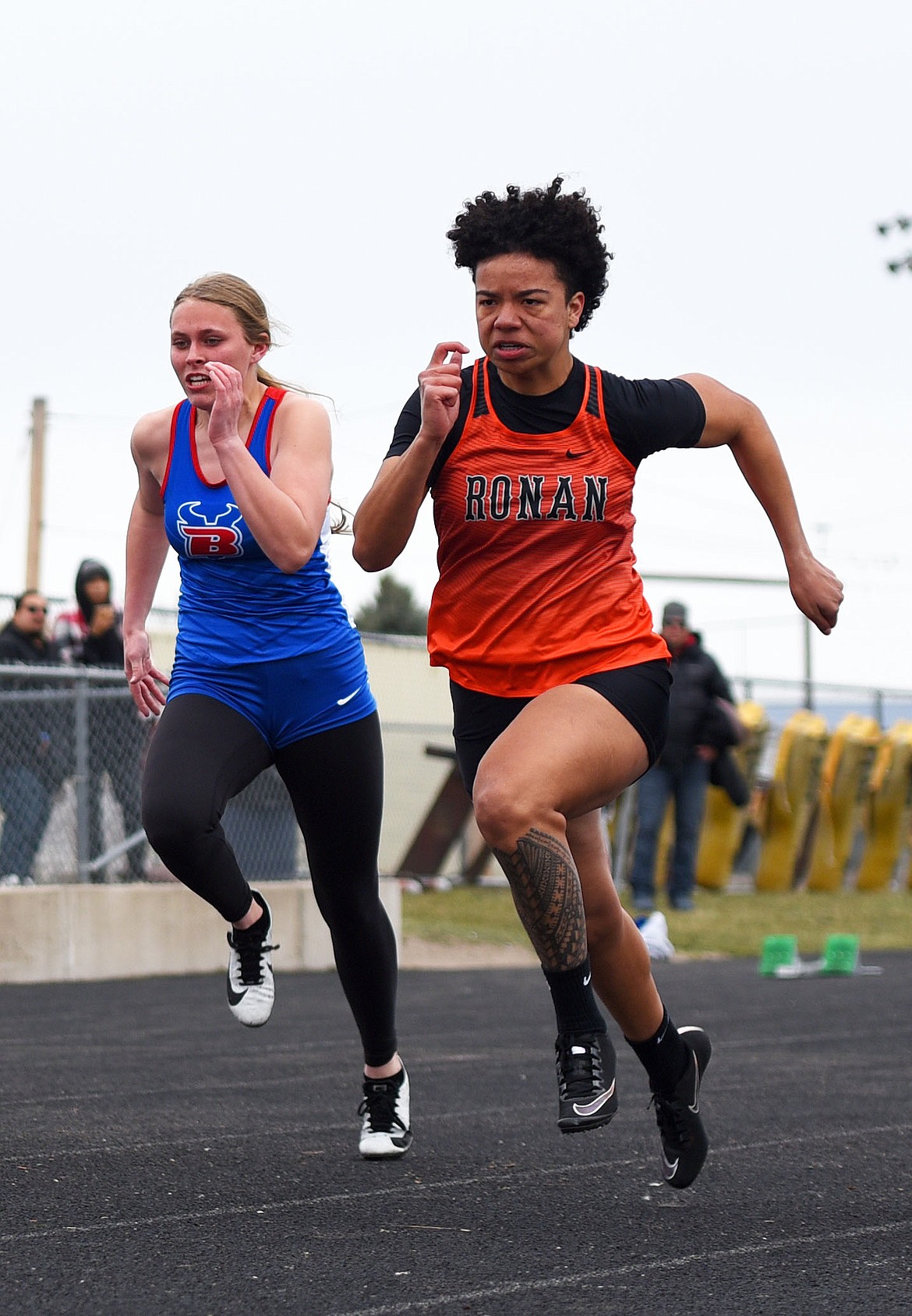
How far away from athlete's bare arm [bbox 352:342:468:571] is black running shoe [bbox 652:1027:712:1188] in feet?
4.58

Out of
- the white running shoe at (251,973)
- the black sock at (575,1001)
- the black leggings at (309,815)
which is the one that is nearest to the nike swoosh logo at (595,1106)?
the black sock at (575,1001)

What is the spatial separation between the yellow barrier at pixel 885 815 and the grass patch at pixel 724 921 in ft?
5.89

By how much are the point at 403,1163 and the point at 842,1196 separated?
1.10 meters

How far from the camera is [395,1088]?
4.81 m

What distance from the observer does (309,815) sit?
4566 millimetres

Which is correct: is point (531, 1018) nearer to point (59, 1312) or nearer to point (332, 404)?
point (332, 404)

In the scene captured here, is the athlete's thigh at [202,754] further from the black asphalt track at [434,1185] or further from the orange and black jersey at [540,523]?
the black asphalt track at [434,1185]

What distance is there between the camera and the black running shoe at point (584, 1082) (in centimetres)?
393

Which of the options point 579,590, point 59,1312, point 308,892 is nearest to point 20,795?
point 308,892

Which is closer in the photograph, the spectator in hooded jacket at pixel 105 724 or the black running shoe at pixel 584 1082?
the black running shoe at pixel 584 1082

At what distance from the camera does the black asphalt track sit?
131 inches

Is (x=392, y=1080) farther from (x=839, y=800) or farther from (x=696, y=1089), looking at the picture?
(x=839, y=800)

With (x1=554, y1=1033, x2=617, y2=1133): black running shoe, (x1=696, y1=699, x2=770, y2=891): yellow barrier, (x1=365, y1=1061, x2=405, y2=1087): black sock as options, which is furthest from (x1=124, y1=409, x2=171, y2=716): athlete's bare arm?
(x1=696, y1=699, x2=770, y2=891): yellow barrier

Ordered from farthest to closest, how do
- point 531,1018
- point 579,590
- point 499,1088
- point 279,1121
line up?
point 531,1018 → point 499,1088 → point 279,1121 → point 579,590
